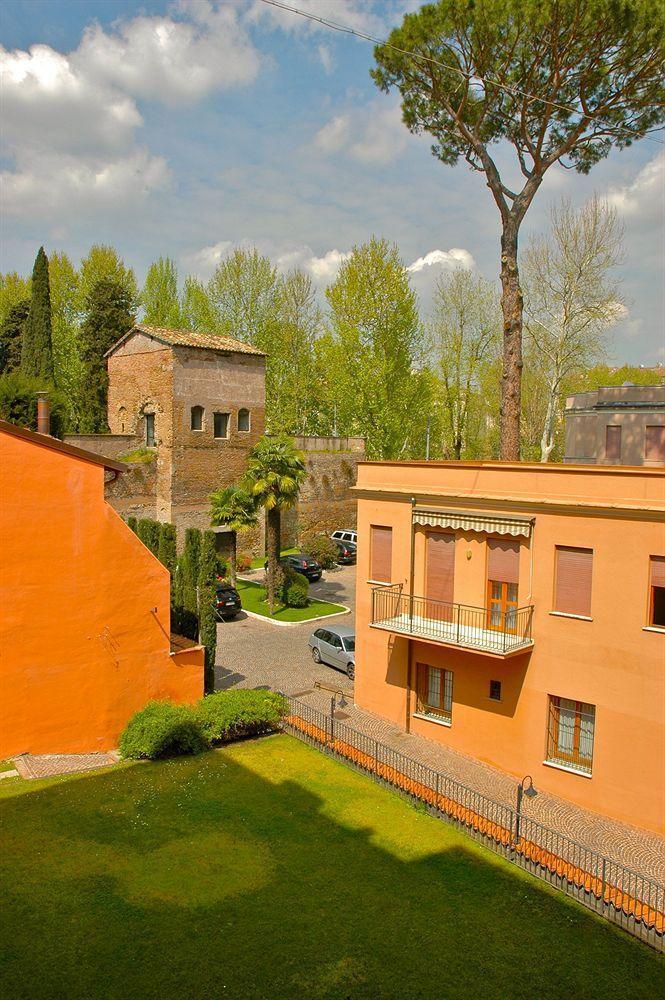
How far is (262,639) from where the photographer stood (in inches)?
1025

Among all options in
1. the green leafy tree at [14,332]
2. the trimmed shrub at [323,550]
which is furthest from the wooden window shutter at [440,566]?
the green leafy tree at [14,332]

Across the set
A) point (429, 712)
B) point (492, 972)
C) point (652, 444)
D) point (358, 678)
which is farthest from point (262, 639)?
point (492, 972)

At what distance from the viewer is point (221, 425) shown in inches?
1467

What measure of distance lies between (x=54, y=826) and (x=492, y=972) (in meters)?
7.64

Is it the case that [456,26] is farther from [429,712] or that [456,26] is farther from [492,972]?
[492,972]

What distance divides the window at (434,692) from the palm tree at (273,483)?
11.3 metres

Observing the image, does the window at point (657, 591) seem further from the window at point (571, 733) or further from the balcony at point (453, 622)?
the balcony at point (453, 622)

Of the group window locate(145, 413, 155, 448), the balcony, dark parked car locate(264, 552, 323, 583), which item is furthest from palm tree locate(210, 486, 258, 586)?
the balcony

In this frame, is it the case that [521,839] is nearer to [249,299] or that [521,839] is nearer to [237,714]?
[237,714]

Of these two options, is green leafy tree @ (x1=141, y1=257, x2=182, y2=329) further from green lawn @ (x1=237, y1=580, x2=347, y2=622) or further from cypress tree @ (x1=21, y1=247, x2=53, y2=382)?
green lawn @ (x1=237, y1=580, x2=347, y2=622)

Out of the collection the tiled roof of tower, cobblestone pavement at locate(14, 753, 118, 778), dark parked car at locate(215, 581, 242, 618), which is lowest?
cobblestone pavement at locate(14, 753, 118, 778)

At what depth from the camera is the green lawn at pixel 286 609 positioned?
28.6 meters

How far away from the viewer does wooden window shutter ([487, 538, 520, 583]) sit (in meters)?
16.2

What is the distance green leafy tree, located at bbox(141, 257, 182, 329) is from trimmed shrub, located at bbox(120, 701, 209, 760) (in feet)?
143
